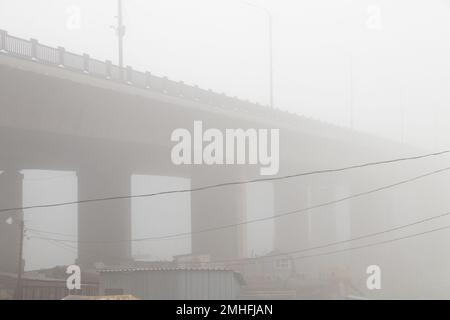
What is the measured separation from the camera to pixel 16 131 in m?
38.7

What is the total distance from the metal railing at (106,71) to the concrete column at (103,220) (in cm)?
1037

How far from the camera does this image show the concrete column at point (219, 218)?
6531 cm

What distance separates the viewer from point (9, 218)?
57844 millimetres

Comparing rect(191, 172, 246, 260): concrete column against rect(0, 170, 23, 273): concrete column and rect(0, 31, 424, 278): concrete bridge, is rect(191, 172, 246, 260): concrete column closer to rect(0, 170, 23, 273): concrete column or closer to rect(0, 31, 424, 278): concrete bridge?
rect(0, 31, 424, 278): concrete bridge

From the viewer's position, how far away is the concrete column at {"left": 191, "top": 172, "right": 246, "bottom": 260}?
65.3 m

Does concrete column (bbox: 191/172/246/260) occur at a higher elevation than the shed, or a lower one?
higher

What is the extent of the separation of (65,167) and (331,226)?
5589cm

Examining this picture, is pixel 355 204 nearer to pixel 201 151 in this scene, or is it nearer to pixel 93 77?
pixel 201 151

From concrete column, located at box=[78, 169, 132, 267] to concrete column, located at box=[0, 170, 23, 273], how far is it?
594 cm

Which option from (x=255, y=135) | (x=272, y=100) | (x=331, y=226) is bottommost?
(x=331, y=226)

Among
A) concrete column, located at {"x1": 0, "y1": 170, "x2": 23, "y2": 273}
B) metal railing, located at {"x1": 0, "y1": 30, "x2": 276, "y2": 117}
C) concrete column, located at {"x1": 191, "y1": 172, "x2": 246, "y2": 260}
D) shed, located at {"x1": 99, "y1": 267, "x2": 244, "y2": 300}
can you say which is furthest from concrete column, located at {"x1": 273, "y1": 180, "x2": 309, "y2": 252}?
shed, located at {"x1": 99, "y1": 267, "x2": 244, "y2": 300}

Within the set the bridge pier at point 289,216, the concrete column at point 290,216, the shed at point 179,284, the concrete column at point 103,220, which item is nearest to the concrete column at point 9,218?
the concrete column at point 103,220
